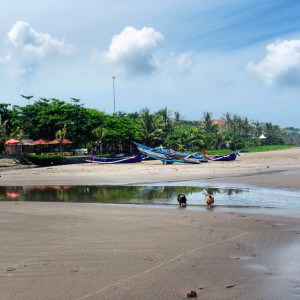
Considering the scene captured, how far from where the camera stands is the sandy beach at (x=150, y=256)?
21.4ft

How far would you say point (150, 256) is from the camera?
8445mm

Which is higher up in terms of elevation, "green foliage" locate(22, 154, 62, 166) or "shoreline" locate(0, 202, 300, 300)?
"green foliage" locate(22, 154, 62, 166)

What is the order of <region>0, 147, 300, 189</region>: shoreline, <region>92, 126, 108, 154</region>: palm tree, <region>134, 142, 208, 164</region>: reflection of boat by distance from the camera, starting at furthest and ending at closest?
<region>92, 126, 108, 154</region>: palm tree, <region>134, 142, 208, 164</region>: reflection of boat, <region>0, 147, 300, 189</region>: shoreline

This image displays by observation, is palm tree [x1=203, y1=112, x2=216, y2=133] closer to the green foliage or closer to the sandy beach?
the green foliage

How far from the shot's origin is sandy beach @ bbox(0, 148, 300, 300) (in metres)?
6.54

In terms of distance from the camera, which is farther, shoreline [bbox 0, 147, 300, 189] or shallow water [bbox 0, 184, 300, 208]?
shoreline [bbox 0, 147, 300, 189]

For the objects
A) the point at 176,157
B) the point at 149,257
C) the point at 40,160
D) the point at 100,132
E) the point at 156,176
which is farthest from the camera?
the point at 100,132

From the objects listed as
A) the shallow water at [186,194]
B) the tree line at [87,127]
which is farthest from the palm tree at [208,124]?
the shallow water at [186,194]

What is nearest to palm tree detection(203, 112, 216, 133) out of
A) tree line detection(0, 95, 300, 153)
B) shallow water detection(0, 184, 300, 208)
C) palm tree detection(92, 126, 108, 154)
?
tree line detection(0, 95, 300, 153)

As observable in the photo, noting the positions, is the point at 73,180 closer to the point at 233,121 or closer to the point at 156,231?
the point at 156,231

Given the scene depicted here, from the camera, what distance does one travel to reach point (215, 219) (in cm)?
1310

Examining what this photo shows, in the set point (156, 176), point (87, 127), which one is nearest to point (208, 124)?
point (87, 127)

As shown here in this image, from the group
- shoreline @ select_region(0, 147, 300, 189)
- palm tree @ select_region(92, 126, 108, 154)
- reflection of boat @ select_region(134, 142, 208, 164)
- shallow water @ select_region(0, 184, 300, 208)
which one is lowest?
shallow water @ select_region(0, 184, 300, 208)

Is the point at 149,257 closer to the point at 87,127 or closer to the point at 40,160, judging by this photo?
the point at 40,160
